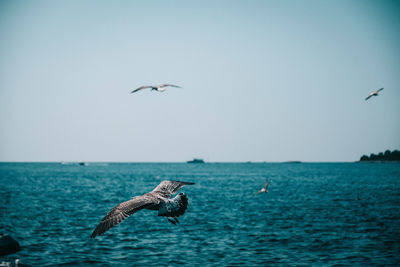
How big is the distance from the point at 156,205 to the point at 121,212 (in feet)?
4.78

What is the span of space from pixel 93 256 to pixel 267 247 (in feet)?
42.4

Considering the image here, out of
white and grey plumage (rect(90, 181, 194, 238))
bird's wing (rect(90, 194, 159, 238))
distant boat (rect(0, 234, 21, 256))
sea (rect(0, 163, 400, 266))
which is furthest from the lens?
sea (rect(0, 163, 400, 266))

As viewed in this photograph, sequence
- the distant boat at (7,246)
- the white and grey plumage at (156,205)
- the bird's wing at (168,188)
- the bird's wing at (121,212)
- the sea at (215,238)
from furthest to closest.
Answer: the sea at (215,238)
the distant boat at (7,246)
the bird's wing at (168,188)
the white and grey plumage at (156,205)
the bird's wing at (121,212)

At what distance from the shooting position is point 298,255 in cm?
2378

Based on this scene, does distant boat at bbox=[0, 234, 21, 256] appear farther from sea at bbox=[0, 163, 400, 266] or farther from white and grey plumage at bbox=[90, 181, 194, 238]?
white and grey plumage at bbox=[90, 181, 194, 238]

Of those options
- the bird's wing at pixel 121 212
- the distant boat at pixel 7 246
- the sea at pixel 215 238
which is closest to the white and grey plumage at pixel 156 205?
the bird's wing at pixel 121 212

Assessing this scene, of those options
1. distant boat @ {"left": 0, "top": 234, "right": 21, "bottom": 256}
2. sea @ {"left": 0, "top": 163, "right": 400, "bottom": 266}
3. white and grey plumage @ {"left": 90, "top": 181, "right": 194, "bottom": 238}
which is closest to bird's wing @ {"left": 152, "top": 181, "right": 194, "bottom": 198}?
white and grey plumage @ {"left": 90, "top": 181, "right": 194, "bottom": 238}

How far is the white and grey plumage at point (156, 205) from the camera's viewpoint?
7615mm

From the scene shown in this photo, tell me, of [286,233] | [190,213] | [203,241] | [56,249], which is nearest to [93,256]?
[56,249]

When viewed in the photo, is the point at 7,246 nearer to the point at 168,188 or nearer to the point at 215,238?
the point at 168,188

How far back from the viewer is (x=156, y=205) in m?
9.09

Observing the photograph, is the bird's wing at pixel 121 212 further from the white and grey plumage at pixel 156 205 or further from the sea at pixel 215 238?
the sea at pixel 215 238

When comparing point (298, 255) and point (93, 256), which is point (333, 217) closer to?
point (298, 255)

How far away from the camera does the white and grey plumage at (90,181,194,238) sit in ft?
25.0
